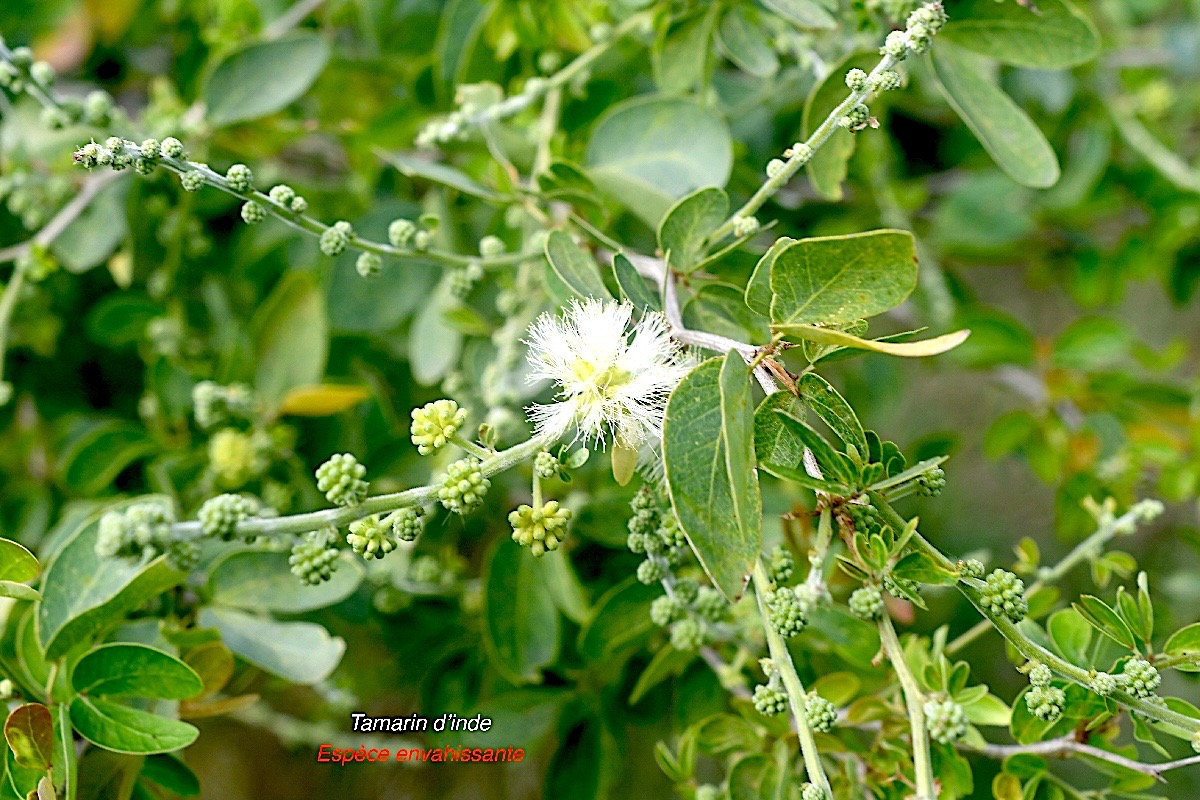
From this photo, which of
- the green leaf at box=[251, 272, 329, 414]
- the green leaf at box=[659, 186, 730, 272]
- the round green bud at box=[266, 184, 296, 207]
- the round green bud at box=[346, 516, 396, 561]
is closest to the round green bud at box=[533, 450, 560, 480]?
the round green bud at box=[346, 516, 396, 561]

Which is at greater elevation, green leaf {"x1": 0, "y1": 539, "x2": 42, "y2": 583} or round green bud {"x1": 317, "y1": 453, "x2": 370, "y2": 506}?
round green bud {"x1": 317, "y1": 453, "x2": 370, "y2": 506}

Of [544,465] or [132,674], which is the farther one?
[132,674]

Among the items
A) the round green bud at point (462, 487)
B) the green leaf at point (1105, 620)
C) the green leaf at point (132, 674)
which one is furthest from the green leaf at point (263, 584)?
the green leaf at point (1105, 620)

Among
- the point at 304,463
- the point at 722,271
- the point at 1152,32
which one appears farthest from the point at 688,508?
the point at 1152,32

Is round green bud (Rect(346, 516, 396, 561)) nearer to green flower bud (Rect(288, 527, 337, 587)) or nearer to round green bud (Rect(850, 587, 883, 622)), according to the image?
green flower bud (Rect(288, 527, 337, 587))

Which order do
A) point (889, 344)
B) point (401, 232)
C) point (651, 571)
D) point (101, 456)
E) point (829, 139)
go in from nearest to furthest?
point (889, 344)
point (651, 571)
point (401, 232)
point (829, 139)
point (101, 456)

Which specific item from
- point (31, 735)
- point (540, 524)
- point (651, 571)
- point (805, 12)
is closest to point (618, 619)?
point (651, 571)

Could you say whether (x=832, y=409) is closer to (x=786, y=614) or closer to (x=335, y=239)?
(x=786, y=614)
